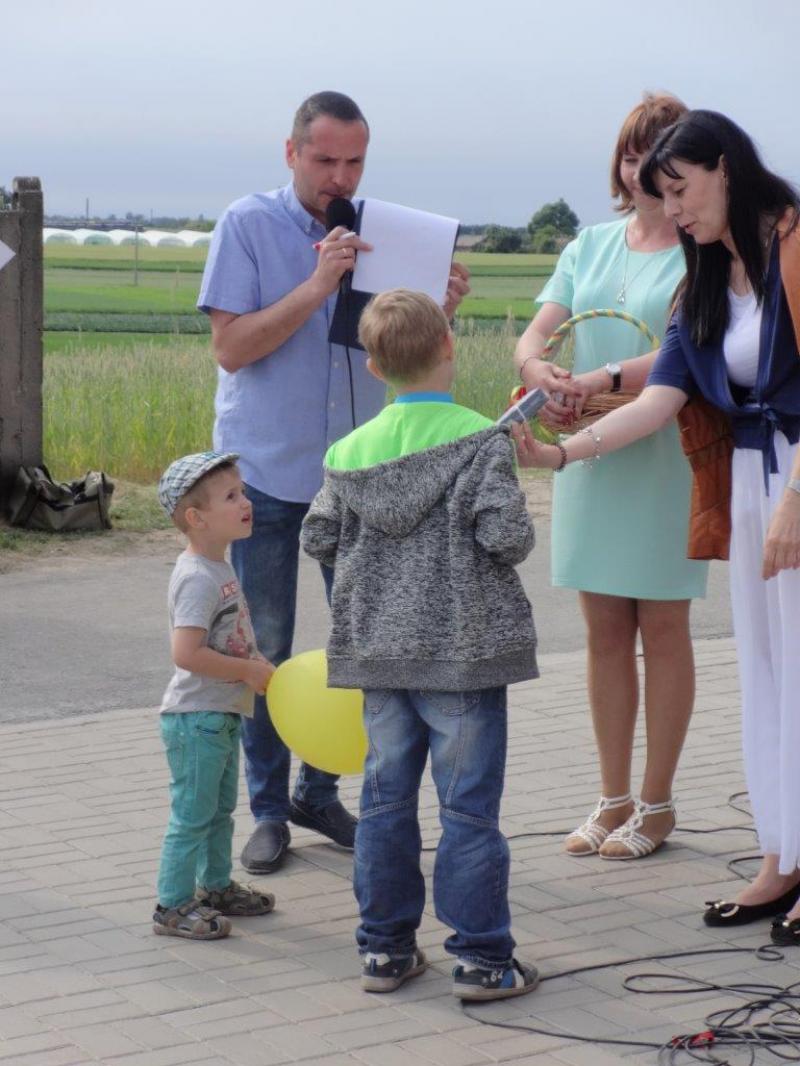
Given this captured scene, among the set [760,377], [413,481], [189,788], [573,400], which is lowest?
[189,788]

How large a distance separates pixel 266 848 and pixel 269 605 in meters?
0.73

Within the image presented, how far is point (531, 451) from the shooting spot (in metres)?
4.41

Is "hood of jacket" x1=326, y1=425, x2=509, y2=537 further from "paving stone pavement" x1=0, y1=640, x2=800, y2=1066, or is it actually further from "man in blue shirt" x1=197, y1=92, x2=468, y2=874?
"paving stone pavement" x1=0, y1=640, x2=800, y2=1066

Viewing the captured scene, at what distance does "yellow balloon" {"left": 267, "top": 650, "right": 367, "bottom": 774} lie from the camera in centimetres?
443

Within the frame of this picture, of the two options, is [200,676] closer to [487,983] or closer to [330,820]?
[330,820]

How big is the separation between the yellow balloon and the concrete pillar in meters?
6.98

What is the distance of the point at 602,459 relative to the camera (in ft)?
17.4

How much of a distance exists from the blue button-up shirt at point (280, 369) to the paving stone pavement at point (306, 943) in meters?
1.21

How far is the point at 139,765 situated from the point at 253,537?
1403 mm

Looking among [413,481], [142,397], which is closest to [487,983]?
[413,481]

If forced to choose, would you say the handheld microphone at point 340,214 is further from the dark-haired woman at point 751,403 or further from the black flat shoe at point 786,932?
the black flat shoe at point 786,932

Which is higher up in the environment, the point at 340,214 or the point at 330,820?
the point at 340,214

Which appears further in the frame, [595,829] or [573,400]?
[595,829]

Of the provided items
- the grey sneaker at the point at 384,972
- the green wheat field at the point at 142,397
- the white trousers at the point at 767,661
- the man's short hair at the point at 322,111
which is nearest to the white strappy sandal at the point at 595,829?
the white trousers at the point at 767,661
